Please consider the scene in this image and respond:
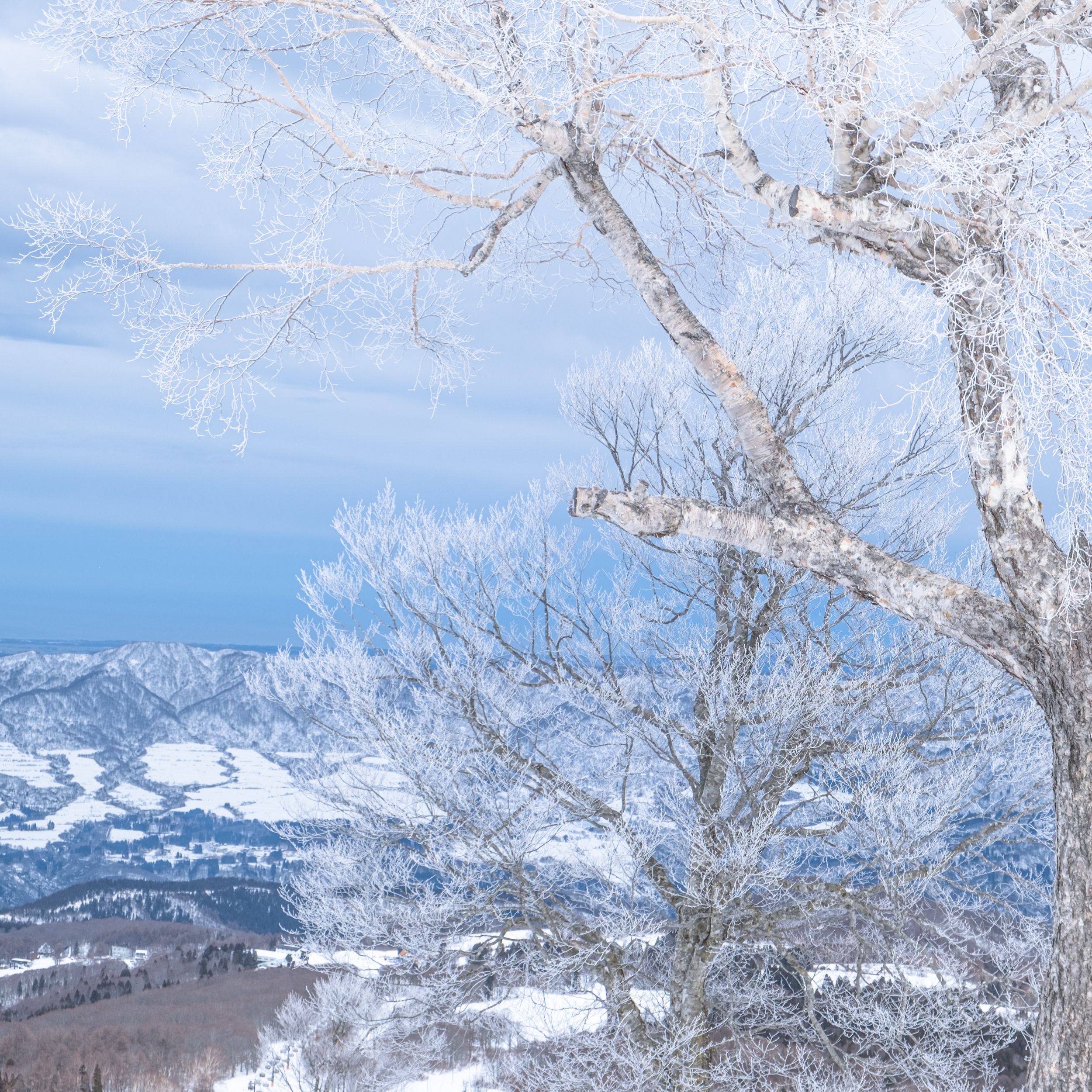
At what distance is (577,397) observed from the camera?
8531 mm

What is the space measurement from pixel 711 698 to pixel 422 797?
2.32 meters

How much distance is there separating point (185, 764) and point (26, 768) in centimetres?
2303

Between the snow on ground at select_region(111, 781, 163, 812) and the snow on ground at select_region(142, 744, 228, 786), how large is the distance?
3102 millimetres

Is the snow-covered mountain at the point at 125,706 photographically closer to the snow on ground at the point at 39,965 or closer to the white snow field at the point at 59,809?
the white snow field at the point at 59,809

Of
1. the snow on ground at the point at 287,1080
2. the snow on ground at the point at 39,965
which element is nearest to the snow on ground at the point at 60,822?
the snow on ground at the point at 39,965

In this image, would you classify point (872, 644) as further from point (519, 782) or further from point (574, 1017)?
point (574, 1017)

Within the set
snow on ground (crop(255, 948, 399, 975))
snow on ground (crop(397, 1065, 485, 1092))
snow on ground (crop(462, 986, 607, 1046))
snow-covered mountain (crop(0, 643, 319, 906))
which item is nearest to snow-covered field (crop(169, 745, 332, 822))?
snow-covered mountain (crop(0, 643, 319, 906))

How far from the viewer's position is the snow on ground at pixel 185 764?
143750 millimetres

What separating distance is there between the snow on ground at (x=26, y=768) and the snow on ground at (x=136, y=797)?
984cm

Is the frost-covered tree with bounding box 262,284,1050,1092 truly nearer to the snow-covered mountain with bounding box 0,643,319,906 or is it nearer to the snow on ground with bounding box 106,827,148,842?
the snow-covered mountain with bounding box 0,643,319,906

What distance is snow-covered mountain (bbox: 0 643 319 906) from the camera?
379ft

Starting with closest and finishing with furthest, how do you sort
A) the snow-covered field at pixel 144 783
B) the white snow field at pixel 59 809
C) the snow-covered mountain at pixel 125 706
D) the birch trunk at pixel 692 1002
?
the birch trunk at pixel 692 1002 < the white snow field at pixel 59 809 < the snow-covered field at pixel 144 783 < the snow-covered mountain at pixel 125 706

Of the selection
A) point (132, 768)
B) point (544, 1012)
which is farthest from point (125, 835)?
point (544, 1012)

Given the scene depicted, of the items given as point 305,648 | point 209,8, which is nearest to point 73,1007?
point 305,648
